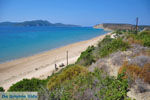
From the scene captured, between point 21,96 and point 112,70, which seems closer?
point 21,96

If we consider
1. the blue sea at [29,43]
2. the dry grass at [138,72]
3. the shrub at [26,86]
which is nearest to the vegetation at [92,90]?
the dry grass at [138,72]

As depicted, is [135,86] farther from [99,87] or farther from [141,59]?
[141,59]

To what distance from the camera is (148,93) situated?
3.61 metres

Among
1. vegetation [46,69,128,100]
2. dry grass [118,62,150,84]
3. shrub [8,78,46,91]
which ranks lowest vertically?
shrub [8,78,46,91]

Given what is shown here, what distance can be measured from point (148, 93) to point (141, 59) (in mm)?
2070

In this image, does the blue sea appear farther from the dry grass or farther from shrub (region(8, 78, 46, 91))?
the dry grass

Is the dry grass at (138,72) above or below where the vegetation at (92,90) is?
above

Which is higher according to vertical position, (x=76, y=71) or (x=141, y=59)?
(x=141, y=59)

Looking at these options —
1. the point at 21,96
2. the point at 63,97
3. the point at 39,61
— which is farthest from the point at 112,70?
the point at 39,61

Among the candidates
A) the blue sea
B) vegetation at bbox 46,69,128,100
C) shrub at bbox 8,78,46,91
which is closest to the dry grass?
vegetation at bbox 46,69,128,100

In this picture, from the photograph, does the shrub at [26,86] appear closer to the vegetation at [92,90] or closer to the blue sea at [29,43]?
the vegetation at [92,90]

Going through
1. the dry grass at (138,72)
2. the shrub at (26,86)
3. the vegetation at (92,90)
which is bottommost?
the shrub at (26,86)

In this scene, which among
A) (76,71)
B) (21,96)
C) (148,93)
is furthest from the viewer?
(76,71)

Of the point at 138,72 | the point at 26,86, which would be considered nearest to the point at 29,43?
the point at 26,86
